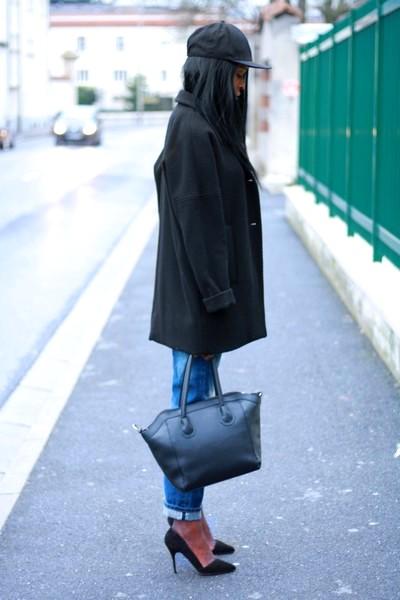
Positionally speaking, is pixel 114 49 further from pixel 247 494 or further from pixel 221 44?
pixel 221 44

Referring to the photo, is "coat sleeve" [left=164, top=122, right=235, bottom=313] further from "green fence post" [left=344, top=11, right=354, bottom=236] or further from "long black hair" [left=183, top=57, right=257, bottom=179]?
"green fence post" [left=344, top=11, right=354, bottom=236]

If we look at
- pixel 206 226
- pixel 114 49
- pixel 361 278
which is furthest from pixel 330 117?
pixel 114 49

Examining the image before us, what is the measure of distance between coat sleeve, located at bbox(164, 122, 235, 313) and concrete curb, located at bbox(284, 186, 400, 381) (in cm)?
286

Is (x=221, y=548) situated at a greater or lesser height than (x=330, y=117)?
lesser

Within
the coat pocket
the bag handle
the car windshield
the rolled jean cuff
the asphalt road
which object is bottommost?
the asphalt road

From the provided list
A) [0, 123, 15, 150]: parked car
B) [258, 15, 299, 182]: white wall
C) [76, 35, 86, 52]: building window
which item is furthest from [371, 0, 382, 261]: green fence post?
[76, 35, 86, 52]: building window

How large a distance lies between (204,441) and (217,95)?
105 centimetres

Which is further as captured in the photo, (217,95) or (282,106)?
(282,106)

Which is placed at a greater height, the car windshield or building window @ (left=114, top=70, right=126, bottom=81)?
building window @ (left=114, top=70, right=126, bottom=81)

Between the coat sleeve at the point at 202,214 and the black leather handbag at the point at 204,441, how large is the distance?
0.32 metres

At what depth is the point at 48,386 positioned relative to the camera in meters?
7.07

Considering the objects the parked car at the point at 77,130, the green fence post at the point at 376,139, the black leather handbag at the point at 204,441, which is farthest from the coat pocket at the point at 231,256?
the parked car at the point at 77,130

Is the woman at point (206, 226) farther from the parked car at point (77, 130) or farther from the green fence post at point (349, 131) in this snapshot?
the parked car at point (77, 130)

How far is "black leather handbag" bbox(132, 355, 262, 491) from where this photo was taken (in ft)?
12.5
